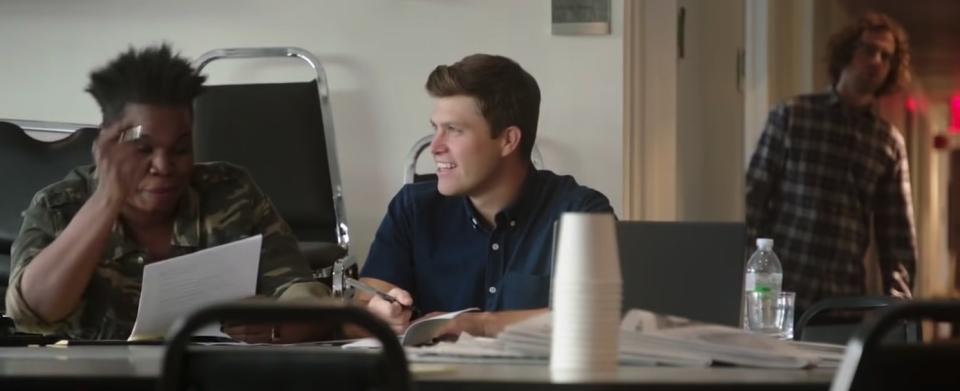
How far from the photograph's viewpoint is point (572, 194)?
2.61 meters

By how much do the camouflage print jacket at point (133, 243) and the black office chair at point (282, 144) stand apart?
92cm

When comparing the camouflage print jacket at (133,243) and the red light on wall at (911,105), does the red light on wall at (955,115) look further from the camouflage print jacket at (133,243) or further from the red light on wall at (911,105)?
the camouflage print jacket at (133,243)

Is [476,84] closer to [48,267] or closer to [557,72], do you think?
[48,267]

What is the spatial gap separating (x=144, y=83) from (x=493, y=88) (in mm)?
664

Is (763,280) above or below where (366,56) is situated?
below

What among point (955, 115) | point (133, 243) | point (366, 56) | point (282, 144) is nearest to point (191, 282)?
point (133, 243)

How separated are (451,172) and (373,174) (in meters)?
1.29

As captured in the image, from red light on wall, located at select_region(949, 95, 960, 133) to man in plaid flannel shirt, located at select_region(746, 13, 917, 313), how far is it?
3.78 meters

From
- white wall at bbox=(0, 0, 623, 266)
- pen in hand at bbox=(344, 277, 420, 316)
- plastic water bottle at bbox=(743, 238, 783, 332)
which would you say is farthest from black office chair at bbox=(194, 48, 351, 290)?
pen in hand at bbox=(344, 277, 420, 316)

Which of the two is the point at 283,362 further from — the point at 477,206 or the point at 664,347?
the point at 477,206

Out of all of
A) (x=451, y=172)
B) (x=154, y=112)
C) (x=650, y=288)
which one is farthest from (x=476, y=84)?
(x=650, y=288)

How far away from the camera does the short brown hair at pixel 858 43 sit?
4391 mm

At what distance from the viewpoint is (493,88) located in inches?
106

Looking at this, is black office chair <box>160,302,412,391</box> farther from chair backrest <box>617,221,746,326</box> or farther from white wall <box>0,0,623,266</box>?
white wall <box>0,0,623,266</box>
